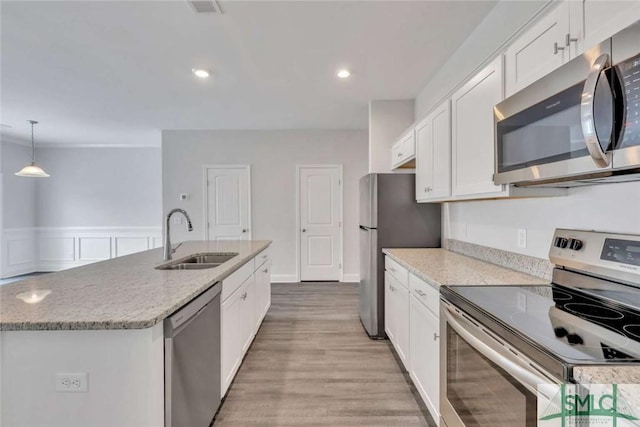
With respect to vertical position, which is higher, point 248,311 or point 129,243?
point 129,243

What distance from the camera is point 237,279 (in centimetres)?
228

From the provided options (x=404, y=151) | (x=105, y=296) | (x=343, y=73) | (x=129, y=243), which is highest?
(x=343, y=73)

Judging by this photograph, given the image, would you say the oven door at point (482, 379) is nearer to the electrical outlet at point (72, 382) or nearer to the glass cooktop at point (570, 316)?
the glass cooktop at point (570, 316)

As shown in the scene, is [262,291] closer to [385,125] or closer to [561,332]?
[385,125]

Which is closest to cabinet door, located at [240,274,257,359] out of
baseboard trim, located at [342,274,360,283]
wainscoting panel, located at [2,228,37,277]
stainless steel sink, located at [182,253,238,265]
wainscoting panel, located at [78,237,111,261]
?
stainless steel sink, located at [182,253,238,265]

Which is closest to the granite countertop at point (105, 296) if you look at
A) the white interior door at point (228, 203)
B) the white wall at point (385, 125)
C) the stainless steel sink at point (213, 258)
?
the stainless steel sink at point (213, 258)

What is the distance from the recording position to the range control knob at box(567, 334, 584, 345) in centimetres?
88

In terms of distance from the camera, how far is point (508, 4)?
6.50 ft

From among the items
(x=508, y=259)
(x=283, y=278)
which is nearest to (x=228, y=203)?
(x=283, y=278)

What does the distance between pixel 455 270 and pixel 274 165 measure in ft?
13.5

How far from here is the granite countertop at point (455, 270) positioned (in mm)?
1592

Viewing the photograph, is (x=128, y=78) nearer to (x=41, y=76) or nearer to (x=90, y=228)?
(x=41, y=76)

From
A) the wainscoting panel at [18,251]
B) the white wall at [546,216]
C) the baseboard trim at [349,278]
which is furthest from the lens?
the wainscoting panel at [18,251]

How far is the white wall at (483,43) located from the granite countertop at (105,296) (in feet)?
6.68
